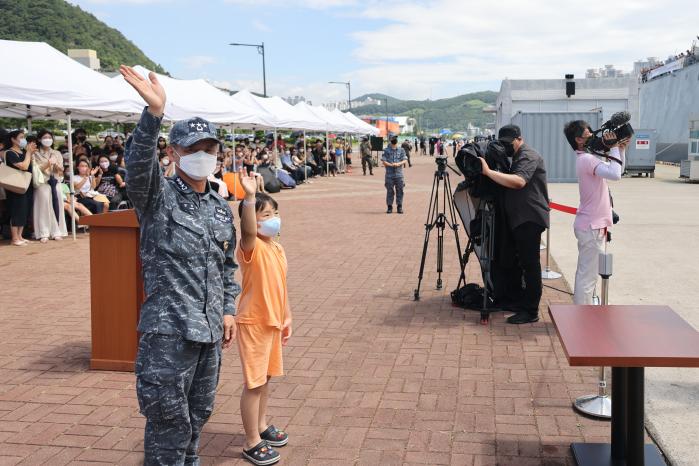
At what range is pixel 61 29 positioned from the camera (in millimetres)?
104188

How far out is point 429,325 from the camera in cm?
684

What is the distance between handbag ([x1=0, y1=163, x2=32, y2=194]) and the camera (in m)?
11.6

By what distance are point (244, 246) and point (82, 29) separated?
392ft

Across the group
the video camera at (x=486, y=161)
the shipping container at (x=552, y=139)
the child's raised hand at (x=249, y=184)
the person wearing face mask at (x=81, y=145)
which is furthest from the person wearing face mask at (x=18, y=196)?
the shipping container at (x=552, y=139)

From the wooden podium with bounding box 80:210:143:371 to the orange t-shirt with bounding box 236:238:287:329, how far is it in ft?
5.76

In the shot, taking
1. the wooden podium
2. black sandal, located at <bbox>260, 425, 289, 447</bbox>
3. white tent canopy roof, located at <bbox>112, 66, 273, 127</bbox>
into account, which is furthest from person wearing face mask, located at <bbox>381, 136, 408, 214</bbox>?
black sandal, located at <bbox>260, 425, 289, 447</bbox>

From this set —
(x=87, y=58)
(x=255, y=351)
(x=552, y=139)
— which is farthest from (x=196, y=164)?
(x=87, y=58)

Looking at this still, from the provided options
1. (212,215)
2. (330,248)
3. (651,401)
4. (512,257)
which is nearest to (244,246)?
(212,215)

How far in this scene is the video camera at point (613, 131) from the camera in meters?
5.59

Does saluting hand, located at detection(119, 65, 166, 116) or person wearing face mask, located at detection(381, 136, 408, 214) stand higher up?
saluting hand, located at detection(119, 65, 166, 116)

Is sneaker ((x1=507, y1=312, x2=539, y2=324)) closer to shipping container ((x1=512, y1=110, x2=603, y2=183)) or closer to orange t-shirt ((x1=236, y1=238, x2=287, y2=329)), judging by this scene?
orange t-shirt ((x1=236, y1=238, x2=287, y2=329))

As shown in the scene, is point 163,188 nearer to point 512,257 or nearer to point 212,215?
point 212,215

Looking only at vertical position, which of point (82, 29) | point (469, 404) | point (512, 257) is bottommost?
point (469, 404)

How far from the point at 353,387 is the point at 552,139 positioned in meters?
21.3
